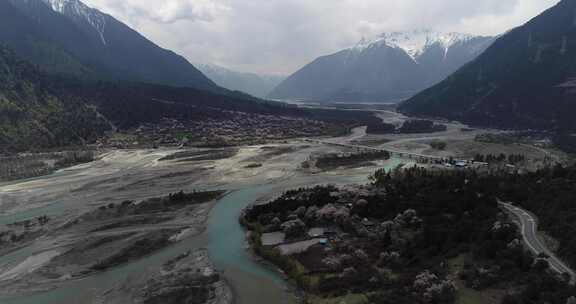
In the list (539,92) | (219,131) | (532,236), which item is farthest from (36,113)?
(539,92)

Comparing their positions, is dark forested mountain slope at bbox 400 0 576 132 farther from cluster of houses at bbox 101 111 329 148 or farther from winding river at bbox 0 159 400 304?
winding river at bbox 0 159 400 304

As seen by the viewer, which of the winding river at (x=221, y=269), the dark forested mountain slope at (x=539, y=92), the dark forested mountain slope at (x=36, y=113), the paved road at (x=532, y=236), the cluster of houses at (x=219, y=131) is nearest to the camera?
the paved road at (x=532, y=236)

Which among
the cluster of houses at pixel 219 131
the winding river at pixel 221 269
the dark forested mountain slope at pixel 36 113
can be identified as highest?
the dark forested mountain slope at pixel 36 113

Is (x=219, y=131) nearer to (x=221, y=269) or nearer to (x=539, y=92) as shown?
(x=221, y=269)

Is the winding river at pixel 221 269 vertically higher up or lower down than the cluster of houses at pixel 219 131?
lower down

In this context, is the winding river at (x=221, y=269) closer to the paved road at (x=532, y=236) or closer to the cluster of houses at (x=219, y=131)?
the paved road at (x=532, y=236)

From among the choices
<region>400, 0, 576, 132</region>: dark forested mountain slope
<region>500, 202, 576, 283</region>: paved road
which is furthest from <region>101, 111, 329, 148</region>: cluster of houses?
<region>500, 202, 576, 283</region>: paved road

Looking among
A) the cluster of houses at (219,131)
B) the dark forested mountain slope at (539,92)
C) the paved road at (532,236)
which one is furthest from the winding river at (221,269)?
the dark forested mountain slope at (539,92)

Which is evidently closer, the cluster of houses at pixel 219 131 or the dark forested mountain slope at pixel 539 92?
the cluster of houses at pixel 219 131

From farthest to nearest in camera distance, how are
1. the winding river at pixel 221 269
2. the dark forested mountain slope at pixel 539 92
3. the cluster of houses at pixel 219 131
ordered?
the dark forested mountain slope at pixel 539 92 → the cluster of houses at pixel 219 131 → the winding river at pixel 221 269
